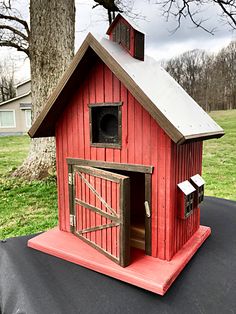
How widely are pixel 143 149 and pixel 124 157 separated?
0.75 feet

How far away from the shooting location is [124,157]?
2484 mm

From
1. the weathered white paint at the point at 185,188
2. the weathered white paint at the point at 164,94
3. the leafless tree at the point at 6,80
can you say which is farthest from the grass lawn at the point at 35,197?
the leafless tree at the point at 6,80

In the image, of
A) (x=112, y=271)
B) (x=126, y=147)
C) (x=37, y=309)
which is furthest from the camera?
(x=126, y=147)

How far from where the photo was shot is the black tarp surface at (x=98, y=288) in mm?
1851

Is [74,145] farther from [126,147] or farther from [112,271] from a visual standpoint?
[112,271]

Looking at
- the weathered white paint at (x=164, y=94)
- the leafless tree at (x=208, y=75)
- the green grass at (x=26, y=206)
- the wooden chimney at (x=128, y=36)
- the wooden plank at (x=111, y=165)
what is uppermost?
the leafless tree at (x=208, y=75)

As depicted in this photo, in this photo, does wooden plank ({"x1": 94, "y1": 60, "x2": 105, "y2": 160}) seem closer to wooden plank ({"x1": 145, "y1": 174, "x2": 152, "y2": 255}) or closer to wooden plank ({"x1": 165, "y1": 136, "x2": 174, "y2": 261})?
wooden plank ({"x1": 165, "y1": 136, "x2": 174, "y2": 261})

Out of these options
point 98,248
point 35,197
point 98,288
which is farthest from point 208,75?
point 98,288

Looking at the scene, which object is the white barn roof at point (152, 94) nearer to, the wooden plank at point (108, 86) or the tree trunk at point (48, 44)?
the wooden plank at point (108, 86)

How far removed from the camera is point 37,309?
1.82 meters

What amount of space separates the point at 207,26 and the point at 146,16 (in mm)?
1897

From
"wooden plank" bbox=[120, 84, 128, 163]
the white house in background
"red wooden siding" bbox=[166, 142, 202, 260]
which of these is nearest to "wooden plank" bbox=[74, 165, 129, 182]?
"wooden plank" bbox=[120, 84, 128, 163]

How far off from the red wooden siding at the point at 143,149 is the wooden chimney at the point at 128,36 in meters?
0.41

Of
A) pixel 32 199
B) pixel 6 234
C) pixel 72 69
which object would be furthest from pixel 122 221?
pixel 32 199
